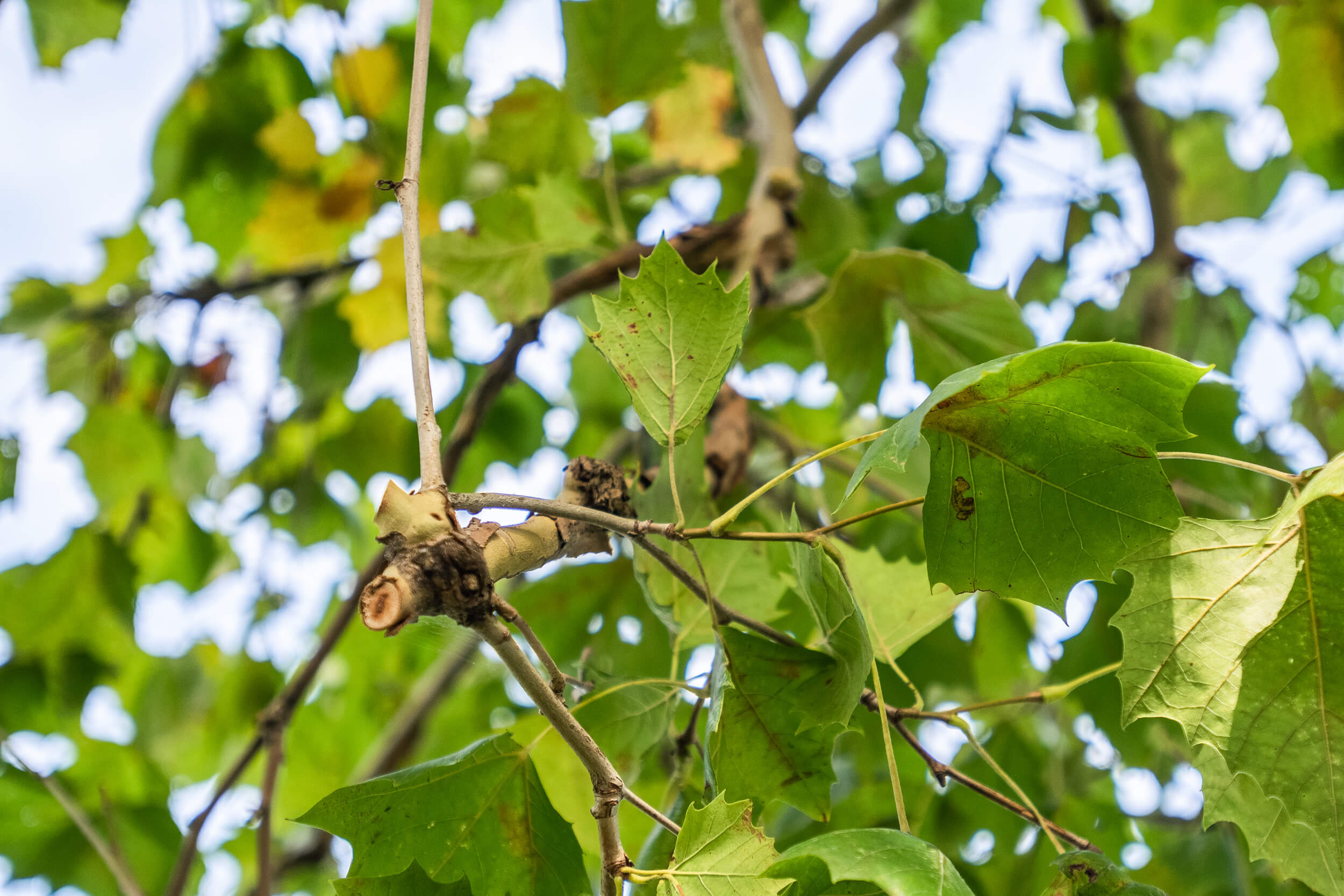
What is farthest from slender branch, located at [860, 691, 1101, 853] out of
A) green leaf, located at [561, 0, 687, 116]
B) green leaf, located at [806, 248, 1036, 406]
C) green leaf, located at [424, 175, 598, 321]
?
green leaf, located at [561, 0, 687, 116]

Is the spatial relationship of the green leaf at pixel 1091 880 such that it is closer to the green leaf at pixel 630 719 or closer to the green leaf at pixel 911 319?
the green leaf at pixel 630 719

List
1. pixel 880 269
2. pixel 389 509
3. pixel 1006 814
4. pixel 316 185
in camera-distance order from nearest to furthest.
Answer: pixel 389 509
pixel 880 269
pixel 1006 814
pixel 316 185

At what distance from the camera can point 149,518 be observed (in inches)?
43.6

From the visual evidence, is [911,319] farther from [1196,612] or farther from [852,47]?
[852,47]

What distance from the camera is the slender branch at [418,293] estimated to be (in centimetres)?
26

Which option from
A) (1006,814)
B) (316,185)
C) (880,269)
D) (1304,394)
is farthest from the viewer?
(316,185)

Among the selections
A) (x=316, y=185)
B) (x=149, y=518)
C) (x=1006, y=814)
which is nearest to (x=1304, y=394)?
(x=1006, y=814)

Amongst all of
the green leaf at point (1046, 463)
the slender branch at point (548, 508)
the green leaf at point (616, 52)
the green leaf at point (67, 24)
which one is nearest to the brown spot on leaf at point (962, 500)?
the green leaf at point (1046, 463)

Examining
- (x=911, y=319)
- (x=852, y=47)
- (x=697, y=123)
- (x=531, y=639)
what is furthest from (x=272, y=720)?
(x=852, y=47)

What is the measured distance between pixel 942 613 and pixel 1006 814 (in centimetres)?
37

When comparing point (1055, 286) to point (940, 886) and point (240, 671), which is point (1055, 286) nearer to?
point (940, 886)

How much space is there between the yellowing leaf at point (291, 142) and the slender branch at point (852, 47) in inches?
20.4

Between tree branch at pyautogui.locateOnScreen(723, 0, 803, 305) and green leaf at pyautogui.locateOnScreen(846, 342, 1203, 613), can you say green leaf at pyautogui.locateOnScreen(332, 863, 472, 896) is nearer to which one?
green leaf at pyautogui.locateOnScreen(846, 342, 1203, 613)

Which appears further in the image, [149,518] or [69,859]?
[149,518]
